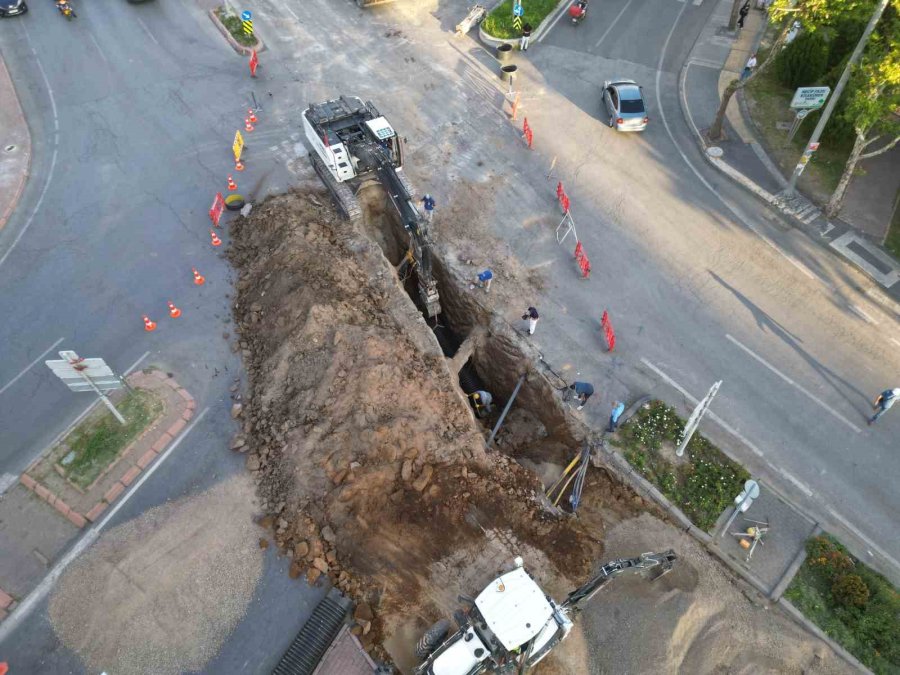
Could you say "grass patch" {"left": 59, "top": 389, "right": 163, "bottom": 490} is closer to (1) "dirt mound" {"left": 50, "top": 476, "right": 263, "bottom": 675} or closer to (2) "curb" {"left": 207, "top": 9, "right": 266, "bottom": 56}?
(1) "dirt mound" {"left": 50, "top": 476, "right": 263, "bottom": 675}

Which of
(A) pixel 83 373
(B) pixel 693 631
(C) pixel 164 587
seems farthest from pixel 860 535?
(A) pixel 83 373

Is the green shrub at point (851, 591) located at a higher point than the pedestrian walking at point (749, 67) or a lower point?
lower

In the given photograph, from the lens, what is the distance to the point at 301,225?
19297 millimetres

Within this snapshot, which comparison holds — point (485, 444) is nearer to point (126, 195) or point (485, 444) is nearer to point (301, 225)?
point (301, 225)

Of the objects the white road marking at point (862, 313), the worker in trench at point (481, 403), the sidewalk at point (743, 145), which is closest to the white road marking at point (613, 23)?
the sidewalk at point (743, 145)

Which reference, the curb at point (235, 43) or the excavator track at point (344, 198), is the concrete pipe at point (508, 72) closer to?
the excavator track at point (344, 198)

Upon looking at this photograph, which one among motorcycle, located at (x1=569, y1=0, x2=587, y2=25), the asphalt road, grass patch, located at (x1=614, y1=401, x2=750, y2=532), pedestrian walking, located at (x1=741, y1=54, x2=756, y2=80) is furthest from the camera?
motorcycle, located at (x1=569, y1=0, x2=587, y2=25)

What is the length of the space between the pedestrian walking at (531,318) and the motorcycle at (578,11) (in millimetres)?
20246

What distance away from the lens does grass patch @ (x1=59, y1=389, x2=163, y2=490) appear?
48.6 feet

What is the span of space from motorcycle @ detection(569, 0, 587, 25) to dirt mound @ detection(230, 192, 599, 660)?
21.1m

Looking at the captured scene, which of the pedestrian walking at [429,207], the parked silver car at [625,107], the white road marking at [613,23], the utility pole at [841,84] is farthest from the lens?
the white road marking at [613,23]

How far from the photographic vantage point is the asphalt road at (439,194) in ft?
53.4

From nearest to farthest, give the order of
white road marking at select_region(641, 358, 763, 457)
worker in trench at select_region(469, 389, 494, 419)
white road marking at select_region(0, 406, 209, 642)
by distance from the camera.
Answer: white road marking at select_region(0, 406, 209, 642)
white road marking at select_region(641, 358, 763, 457)
worker in trench at select_region(469, 389, 494, 419)

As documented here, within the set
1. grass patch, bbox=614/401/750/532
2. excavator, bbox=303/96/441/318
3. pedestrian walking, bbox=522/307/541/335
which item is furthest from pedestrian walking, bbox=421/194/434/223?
grass patch, bbox=614/401/750/532
